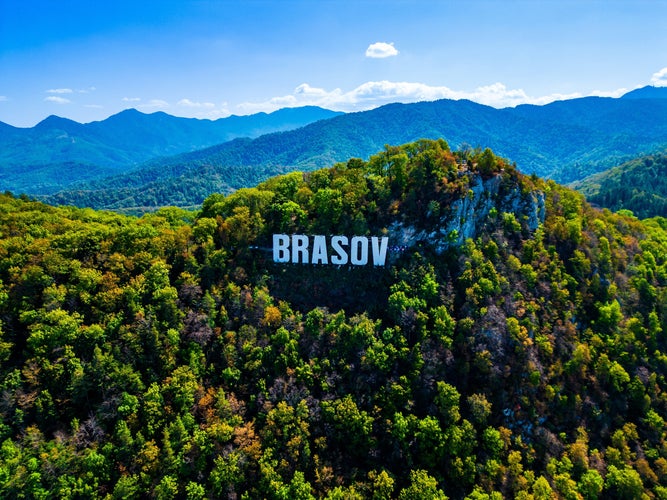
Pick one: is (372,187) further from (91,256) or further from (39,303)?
(39,303)

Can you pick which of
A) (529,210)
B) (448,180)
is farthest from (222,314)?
(529,210)

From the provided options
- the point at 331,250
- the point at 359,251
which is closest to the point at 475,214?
the point at 359,251

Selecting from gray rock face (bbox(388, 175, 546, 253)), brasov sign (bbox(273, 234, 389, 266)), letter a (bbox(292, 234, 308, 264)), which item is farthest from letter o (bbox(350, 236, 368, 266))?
letter a (bbox(292, 234, 308, 264))

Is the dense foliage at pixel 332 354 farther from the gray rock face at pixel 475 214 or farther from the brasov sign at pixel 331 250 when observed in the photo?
the brasov sign at pixel 331 250

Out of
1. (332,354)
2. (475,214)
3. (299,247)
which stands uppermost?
(475,214)

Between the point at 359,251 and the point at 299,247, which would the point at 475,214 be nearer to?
the point at 359,251

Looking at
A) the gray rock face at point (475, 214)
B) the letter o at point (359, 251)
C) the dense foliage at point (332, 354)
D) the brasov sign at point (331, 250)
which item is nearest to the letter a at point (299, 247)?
the brasov sign at point (331, 250)
